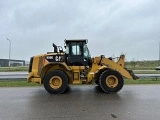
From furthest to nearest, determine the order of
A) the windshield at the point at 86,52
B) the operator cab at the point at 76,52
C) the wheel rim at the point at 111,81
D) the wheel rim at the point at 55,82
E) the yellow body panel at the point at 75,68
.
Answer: the windshield at the point at 86,52 → the operator cab at the point at 76,52 → the yellow body panel at the point at 75,68 → the wheel rim at the point at 55,82 → the wheel rim at the point at 111,81

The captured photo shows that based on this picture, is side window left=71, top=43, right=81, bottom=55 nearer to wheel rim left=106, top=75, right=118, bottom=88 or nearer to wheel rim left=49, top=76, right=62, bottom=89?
wheel rim left=49, top=76, right=62, bottom=89

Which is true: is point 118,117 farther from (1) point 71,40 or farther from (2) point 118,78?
(1) point 71,40

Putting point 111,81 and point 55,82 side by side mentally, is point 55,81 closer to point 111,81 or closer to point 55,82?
point 55,82

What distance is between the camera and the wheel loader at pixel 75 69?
13.1 m

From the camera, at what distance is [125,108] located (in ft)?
29.2

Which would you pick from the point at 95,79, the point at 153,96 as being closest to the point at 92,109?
the point at 153,96

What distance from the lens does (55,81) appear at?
13258mm

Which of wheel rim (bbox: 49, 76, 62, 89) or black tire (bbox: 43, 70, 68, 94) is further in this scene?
wheel rim (bbox: 49, 76, 62, 89)

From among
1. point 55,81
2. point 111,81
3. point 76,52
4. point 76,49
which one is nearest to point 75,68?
point 76,52

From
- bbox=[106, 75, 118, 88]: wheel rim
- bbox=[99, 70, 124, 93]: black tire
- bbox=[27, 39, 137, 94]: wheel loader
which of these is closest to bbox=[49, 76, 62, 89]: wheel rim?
bbox=[27, 39, 137, 94]: wheel loader

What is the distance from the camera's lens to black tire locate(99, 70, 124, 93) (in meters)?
12.9

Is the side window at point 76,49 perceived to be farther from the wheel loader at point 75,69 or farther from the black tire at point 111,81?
the black tire at point 111,81

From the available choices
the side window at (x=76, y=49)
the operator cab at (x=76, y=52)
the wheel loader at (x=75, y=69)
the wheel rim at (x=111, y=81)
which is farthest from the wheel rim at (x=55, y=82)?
the wheel rim at (x=111, y=81)

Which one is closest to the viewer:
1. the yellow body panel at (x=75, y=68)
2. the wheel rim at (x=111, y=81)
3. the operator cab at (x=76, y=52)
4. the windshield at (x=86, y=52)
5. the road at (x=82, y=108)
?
the road at (x=82, y=108)
